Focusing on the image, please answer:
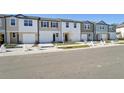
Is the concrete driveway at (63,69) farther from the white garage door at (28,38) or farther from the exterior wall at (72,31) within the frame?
the exterior wall at (72,31)

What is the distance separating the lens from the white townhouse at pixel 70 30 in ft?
149

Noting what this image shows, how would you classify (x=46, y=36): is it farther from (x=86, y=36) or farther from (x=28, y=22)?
(x=86, y=36)

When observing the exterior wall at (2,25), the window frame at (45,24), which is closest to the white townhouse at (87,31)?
the window frame at (45,24)

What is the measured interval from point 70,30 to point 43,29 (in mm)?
7923

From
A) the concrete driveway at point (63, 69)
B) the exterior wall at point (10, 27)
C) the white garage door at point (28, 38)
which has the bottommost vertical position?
the concrete driveway at point (63, 69)

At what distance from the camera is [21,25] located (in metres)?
37.6

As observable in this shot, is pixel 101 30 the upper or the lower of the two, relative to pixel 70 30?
upper

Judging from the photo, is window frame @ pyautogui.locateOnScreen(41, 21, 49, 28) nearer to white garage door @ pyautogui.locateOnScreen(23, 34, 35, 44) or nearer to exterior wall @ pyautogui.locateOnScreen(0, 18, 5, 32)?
white garage door @ pyautogui.locateOnScreen(23, 34, 35, 44)

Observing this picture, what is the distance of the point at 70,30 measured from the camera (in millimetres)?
46688

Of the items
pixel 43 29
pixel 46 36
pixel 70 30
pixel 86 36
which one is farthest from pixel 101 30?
pixel 43 29

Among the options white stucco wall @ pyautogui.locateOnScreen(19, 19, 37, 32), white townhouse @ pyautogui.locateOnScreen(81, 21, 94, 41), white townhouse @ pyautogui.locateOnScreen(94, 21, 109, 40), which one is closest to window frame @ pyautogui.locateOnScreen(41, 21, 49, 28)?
white stucco wall @ pyautogui.locateOnScreen(19, 19, 37, 32)

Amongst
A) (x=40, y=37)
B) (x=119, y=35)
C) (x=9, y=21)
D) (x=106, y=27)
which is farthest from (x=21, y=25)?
(x=119, y=35)
